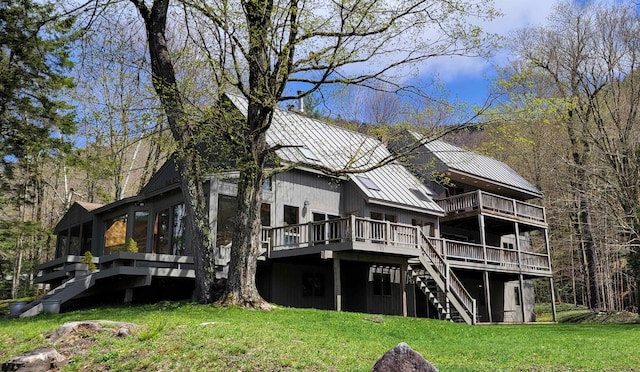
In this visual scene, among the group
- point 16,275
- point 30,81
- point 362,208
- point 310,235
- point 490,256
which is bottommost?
point 16,275

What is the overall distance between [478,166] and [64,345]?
76.6 ft

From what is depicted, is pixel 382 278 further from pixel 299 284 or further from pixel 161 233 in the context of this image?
pixel 161 233

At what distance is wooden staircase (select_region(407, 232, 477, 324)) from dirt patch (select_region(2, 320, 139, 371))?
11378mm

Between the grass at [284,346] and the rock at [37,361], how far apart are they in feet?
0.85

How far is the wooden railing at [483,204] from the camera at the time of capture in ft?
81.1

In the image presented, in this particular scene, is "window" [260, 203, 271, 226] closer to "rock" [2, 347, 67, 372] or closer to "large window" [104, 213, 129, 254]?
"large window" [104, 213, 129, 254]

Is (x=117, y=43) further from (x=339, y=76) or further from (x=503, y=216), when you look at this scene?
(x=503, y=216)

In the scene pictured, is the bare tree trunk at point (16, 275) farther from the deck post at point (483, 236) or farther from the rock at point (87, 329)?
the deck post at point (483, 236)

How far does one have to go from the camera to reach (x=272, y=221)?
19.1m

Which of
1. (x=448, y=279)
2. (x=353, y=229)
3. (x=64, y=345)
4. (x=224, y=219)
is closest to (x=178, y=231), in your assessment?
(x=224, y=219)

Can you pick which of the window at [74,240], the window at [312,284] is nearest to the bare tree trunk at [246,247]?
the window at [312,284]

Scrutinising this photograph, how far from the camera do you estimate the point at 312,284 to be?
797 inches

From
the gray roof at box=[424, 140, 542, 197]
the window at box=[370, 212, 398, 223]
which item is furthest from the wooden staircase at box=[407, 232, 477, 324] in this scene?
the gray roof at box=[424, 140, 542, 197]

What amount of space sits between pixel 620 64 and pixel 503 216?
842 cm
